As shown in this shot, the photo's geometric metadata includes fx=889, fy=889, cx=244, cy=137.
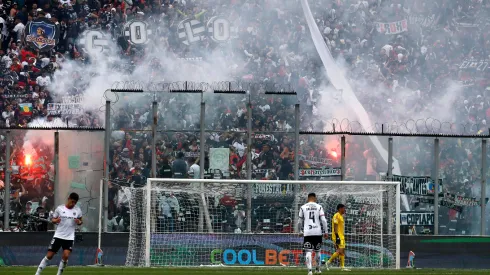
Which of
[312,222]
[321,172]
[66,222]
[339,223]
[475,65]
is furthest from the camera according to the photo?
[475,65]

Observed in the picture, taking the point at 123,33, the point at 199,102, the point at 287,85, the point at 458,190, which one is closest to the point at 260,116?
the point at 199,102

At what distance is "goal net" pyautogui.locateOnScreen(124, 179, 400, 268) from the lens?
22.6m

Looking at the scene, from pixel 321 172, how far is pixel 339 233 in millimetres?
2476

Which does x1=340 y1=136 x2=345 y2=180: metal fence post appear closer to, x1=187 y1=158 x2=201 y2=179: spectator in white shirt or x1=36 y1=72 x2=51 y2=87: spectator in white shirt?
x1=187 y1=158 x2=201 y2=179: spectator in white shirt

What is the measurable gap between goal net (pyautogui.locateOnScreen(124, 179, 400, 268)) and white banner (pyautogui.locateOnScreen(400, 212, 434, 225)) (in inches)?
16.1

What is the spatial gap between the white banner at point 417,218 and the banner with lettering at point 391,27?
49.4ft

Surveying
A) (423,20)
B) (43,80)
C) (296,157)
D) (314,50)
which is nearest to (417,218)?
(296,157)

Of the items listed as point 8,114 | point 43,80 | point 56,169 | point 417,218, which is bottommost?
point 417,218

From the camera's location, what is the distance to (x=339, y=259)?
907 inches

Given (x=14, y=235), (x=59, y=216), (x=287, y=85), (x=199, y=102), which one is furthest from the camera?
(x=287, y=85)

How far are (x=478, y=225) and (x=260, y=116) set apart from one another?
661cm

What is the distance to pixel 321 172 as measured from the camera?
23.8 m

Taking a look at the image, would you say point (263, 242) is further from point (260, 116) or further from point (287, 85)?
point (287, 85)

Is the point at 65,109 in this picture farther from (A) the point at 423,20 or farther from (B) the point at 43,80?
(A) the point at 423,20
